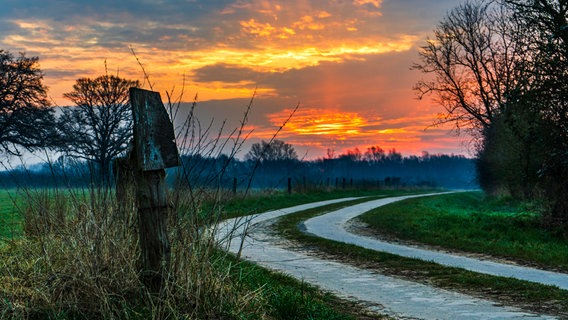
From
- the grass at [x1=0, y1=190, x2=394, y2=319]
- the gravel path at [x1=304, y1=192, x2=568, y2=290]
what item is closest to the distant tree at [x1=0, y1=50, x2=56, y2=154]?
the gravel path at [x1=304, y1=192, x2=568, y2=290]

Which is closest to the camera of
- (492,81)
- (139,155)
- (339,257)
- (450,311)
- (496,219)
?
(139,155)

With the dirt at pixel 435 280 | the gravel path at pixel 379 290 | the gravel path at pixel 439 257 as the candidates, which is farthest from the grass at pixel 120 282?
the gravel path at pixel 439 257

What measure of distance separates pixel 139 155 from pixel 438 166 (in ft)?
606

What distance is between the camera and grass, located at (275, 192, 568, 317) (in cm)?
808

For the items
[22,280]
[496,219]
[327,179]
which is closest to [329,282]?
[22,280]

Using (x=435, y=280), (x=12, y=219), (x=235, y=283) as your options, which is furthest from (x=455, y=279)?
(x=12, y=219)

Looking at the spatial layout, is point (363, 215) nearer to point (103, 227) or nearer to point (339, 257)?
point (339, 257)

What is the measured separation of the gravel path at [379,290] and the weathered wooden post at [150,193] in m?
0.82

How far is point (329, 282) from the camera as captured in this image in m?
9.69

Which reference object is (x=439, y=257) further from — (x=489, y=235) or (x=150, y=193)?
(x=150, y=193)

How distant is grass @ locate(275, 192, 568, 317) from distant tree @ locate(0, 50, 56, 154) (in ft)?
84.2

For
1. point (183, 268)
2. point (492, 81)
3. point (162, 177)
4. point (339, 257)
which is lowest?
point (339, 257)

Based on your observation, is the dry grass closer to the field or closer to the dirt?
the field

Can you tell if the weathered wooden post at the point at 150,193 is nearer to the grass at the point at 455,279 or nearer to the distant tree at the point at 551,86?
the grass at the point at 455,279
